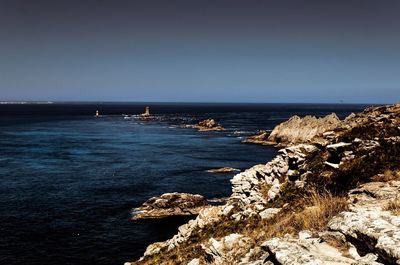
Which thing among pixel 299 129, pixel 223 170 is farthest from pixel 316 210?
pixel 299 129

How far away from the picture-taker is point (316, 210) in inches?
579

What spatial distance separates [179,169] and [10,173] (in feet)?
107

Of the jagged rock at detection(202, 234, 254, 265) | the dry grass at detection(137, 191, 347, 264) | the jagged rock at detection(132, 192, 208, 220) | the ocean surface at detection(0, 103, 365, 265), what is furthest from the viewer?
the jagged rock at detection(132, 192, 208, 220)

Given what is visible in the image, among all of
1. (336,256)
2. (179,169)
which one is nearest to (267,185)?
(336,256)

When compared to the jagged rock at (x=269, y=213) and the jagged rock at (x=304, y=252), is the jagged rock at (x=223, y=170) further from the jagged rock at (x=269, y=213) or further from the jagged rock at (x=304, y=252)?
the jagged rock at (x=304, y=252)

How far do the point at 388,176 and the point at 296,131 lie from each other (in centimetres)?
10614

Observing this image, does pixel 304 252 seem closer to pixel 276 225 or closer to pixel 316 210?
pixel 316 210

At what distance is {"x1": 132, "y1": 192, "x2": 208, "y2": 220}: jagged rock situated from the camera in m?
51.5

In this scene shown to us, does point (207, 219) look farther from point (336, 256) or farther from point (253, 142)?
point (253, 142)

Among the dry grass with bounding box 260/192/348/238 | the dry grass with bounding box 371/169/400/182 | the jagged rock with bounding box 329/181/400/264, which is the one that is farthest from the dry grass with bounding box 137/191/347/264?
the dry grass with bounding box 371/169/400/182

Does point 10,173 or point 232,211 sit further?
point 10,173

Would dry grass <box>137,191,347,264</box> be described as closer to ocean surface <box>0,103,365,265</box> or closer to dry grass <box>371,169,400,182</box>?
dry grass <box>371,169,400,182</box>

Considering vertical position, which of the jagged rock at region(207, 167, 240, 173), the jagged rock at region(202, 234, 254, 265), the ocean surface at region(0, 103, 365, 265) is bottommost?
the ocean surface at region(0, 103, 365, 265)

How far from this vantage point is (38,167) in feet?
263
